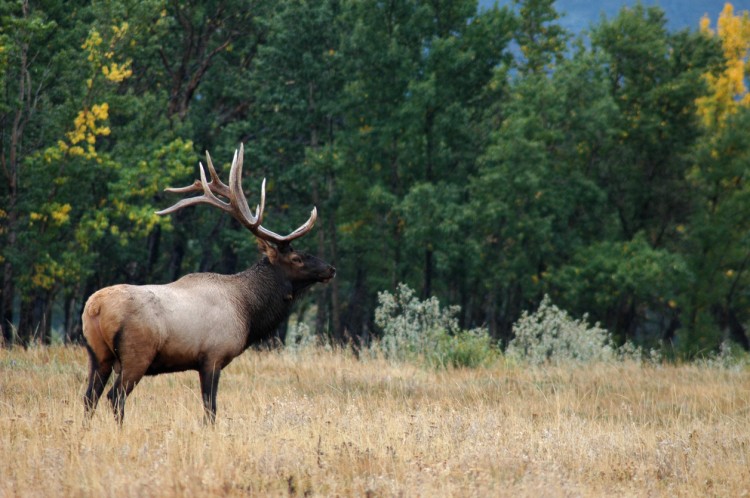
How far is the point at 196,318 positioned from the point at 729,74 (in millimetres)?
34977

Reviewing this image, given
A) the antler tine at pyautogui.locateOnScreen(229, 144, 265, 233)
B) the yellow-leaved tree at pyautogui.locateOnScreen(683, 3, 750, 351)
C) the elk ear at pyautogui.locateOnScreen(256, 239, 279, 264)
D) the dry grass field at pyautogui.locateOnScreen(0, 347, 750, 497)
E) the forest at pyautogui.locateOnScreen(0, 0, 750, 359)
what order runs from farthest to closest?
the yellow-leaved tree at pyautogui.locateOnScreen(683, 3, 750, 351) < the forest at pyautogui.locateOnScreen(0, 0, 750, 359) < the elk ear at pyautogui.locateOnScreen(256, 239, 279, 264) < the antler tine at pyautogui.locateOnScreen(229, 144, 265, 233) < the dry grass field at pyautogui.locateOnScreen(0, 347, 750, 497)

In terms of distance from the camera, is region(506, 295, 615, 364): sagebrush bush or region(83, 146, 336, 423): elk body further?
region(506, 295, 615, 364): sagebrush bush

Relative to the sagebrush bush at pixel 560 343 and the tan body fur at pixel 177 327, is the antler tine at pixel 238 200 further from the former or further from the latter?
the sagebrush bush at pixel 560 343

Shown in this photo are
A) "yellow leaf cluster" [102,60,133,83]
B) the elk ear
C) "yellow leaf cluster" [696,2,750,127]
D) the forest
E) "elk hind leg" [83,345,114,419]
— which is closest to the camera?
"elk hind leg" [83,345,114,419]

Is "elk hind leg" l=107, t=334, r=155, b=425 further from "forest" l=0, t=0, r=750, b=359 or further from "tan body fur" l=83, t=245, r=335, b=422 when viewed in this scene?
"forest" l=0, t=0, r=750, b=359

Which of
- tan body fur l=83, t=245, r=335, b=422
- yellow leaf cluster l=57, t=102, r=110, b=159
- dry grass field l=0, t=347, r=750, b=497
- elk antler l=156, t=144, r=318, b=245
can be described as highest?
yellow leaf cluster l=57, t=102, r=110, b=159

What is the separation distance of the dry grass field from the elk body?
0.36m

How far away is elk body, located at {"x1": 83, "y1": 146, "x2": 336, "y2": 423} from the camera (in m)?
8.19

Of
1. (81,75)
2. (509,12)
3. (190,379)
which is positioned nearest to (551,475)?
(190,379)

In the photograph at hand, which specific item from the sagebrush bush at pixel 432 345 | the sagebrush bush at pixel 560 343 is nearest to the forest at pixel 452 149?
the sagebrush bush at pixel 432 345

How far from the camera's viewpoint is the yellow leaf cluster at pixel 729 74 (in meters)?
37.9

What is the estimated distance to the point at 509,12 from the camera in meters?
33.3

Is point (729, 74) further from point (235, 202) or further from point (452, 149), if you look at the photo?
point (235, 202)

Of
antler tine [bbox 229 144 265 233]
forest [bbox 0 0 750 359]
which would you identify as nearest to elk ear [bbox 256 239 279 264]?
antler tine [bbox 229 144 265 233]
